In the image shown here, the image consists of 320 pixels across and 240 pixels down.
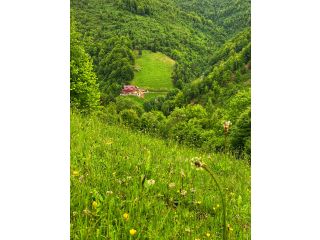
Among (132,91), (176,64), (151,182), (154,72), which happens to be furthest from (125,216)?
(176,64)

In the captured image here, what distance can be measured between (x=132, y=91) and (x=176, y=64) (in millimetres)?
456

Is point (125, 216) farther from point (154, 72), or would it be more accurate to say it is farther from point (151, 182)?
point (154, 72)

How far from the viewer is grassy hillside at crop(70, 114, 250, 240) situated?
2.78 meters

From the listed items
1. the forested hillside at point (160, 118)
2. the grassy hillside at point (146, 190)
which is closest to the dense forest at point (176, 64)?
the forested hillside at point (160, 118)

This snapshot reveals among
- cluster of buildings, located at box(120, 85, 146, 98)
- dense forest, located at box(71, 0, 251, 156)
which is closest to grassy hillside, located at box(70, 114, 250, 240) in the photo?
dense forest, located at box(71, 0, 251, 156)

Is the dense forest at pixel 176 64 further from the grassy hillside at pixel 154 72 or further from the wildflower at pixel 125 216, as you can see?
the wildflower at pixel 125 216

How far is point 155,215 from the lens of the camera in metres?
2.83

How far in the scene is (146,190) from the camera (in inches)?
119

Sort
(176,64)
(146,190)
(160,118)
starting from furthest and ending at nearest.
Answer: (176,64), (160,118), (146,190)

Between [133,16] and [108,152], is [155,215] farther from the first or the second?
[133,16]

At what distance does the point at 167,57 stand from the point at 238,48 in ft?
2.11
